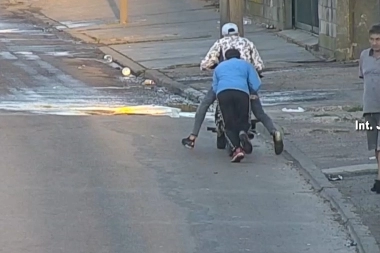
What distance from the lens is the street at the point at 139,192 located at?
26.7 feet

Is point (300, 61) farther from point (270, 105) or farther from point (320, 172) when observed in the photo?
point (320, 172)

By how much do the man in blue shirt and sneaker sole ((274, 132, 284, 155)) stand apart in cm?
33

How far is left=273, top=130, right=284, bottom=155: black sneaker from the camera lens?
38.5 feet

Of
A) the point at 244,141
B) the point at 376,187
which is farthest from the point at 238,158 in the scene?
the point at 376,187

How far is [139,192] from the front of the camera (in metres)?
9.90

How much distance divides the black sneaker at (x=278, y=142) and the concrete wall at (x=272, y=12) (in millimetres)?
14493

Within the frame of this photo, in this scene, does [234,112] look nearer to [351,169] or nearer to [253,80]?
[253,80]

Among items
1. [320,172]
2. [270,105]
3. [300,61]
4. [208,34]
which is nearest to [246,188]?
[320,172]

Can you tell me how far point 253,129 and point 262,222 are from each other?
3.73m

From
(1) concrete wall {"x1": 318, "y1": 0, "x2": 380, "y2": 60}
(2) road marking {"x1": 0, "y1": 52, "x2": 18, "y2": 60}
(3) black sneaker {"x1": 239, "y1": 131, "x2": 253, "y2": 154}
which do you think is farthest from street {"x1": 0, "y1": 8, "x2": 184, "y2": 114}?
(1) concrete wall {"x1": 318, "y1": 0, "x2": 380, "y2": 60}

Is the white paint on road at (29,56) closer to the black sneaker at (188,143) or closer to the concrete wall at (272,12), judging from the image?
the concrete wall at (272,12)

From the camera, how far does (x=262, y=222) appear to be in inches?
346

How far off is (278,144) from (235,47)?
1265 millimetres

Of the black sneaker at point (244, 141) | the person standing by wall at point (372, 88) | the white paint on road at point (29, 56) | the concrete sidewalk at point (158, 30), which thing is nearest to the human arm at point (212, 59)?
the black sneaker at point (244, 141)
